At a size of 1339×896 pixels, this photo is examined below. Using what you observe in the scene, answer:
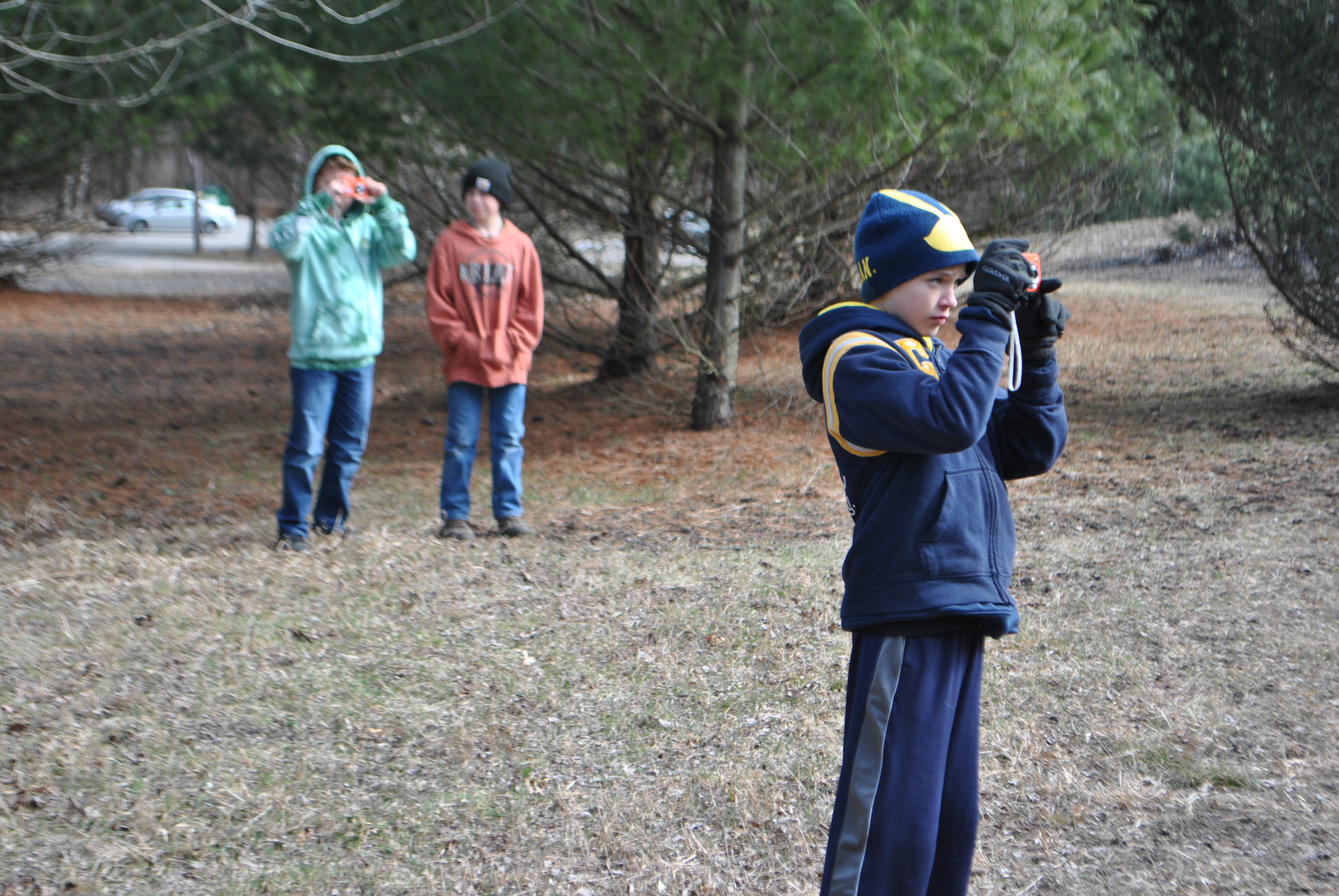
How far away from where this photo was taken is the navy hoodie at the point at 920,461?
2.19 m

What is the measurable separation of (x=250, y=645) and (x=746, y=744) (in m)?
2.07

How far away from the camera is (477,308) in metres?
5.84

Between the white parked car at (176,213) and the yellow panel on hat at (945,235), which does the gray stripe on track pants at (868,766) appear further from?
the white parked car at (176,213)

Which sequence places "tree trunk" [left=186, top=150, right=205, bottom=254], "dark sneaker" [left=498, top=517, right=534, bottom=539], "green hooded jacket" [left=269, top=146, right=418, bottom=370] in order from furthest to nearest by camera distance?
"tree trunk" [left=186, top=150, right=205, bottom=254] < "dark sneaker" [left=498, top=517, right=534, bottom=539] < "green hooded jacket" [left=269, top=146, right=418, bottom=370]

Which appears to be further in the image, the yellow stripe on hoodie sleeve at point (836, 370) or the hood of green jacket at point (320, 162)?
the hood of green jacket at point (320, 162)

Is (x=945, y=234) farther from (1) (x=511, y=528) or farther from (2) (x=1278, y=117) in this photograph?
(2) (x=1278, y=117)

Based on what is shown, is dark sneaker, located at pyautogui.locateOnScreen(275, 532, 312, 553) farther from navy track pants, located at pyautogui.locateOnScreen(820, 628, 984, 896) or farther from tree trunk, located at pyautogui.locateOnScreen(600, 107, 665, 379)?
navy track pants, located at pyautogui.locateOnScreen(820, 628, 984, 896)

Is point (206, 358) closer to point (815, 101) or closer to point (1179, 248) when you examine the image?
point (815, 101)

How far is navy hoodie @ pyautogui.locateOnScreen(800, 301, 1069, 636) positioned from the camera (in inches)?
86.0

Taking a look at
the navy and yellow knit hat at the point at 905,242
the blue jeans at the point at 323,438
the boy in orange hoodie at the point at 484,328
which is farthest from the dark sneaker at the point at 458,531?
the navy and yellow knit hat at the point at 905,242

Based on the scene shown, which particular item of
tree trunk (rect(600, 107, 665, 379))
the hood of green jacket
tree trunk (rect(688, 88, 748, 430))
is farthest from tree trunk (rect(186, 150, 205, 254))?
the hood of green jacket

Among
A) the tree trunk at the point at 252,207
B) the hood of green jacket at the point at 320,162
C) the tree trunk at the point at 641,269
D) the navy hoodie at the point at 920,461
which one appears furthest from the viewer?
the tree trunk at the point at 252,207

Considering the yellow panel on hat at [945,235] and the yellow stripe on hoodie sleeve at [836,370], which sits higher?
the yellow panel on hat at [945,235]

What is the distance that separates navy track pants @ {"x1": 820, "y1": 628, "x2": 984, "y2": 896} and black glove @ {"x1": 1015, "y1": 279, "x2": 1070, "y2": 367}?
0.61m
